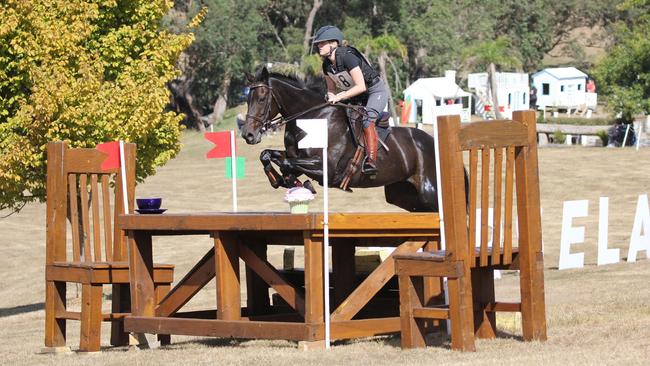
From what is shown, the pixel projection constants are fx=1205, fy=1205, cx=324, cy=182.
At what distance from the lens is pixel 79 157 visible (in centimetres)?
1266

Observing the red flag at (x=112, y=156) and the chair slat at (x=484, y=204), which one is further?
the red flag at (x=112, y=156)

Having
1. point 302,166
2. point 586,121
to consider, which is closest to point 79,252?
point 302,166

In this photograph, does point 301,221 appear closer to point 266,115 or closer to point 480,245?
point 480,245

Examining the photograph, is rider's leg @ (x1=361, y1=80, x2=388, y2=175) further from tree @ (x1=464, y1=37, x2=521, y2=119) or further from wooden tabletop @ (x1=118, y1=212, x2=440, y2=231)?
tree @ (x1=464, y1=37, x2=521, y2=119)

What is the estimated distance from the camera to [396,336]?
39.3 feet

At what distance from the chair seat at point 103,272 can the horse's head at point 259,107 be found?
1695 millimetres

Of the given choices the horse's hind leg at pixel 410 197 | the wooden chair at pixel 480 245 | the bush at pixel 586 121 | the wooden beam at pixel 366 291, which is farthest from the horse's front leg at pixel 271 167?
the bush at pixel 586 121

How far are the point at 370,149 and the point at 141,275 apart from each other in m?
3.02

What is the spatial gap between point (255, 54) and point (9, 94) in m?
51.7

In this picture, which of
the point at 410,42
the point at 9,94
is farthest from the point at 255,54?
the point at 9,94

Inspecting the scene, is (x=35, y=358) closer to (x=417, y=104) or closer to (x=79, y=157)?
(x=79, y=157)

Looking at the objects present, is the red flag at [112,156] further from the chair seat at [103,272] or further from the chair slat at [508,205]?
the chair slat at [508,205]

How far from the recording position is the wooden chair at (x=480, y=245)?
32.8 feet

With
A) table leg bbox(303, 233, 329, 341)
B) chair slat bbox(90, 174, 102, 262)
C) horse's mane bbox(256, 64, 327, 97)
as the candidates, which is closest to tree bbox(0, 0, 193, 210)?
horse's mane bbox(256, 64, 327, 97)
